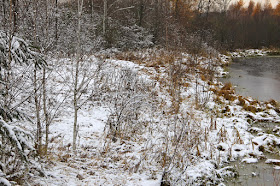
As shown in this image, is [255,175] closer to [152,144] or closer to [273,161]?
[273,161]

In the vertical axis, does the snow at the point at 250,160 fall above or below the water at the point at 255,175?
above

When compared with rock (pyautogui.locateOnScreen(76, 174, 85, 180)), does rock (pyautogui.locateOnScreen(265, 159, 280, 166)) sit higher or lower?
lower

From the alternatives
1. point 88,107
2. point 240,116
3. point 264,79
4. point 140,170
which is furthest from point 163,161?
point 264,79

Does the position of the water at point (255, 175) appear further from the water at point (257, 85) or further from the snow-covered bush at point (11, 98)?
the water at point (257, 85)

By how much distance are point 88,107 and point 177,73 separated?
3.53m

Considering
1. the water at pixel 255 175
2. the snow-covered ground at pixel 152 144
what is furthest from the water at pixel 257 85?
the water at pixel 255 175

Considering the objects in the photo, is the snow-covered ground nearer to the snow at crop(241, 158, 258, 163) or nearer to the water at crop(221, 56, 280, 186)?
the snow at crop(241, 158, 258, 163)

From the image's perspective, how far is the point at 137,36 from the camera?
14195mm

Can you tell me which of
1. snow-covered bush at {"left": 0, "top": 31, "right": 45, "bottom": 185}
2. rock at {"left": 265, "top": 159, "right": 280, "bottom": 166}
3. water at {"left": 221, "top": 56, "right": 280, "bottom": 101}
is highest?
snow-covered bush at {"left": 0, "top": 31, "right": 45, "bottom": 185}

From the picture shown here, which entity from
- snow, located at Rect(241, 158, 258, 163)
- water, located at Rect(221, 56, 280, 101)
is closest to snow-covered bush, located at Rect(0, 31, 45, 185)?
snow, located at Rect(241, 158, 258, 163)

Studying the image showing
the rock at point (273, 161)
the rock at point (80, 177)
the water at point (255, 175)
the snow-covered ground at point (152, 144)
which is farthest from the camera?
the rock at point (273, 161)

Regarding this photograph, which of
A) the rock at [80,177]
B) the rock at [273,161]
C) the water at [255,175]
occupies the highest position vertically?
the rock at [80,177]

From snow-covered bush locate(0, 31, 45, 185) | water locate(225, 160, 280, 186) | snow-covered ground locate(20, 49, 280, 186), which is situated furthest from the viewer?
water locate(225, 160, 280, 186)

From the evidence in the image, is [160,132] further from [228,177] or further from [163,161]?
[228,177]
